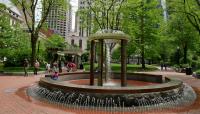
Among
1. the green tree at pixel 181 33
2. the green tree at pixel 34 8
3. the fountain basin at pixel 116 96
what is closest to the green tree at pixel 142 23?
the green tree at pixel 181 33

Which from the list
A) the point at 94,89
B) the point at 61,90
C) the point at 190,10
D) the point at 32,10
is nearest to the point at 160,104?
the point at 94,89

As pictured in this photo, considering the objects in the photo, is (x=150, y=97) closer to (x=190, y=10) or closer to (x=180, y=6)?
(x=190, y=10)

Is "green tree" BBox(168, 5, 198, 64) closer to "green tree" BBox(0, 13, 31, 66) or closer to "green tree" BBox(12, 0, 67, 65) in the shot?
"green tree" BBox(12, 0, 67, 65)

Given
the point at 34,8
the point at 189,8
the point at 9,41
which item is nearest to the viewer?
the point at 189,8

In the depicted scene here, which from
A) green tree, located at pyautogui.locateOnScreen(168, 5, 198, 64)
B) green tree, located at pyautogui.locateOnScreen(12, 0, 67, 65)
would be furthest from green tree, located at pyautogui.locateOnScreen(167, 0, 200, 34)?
green tree, located at pyautogui.locateOnScreen(12, 0, 67, 65)

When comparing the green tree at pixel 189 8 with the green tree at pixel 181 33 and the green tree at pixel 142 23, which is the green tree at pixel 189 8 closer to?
the green tree at pixel 142 23

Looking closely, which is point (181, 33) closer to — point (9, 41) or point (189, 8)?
point (189, 8)

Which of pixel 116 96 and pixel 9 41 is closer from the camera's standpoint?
pixel 116 96

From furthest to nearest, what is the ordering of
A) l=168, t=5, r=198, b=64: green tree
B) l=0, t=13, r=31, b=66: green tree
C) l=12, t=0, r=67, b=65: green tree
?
1. l=168, t=5, r=198, b=64: green tree
2. l=12, t=0, r=67, b=65: green tree
3. l=0, t=13, r=31, b=66: green tree

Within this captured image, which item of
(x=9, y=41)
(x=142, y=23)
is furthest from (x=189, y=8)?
(x=9, y=41)

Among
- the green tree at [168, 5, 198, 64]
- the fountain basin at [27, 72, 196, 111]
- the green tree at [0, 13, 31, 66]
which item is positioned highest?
the green tree at [168, 5, 198, 64]

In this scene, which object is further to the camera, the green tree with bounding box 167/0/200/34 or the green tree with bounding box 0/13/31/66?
the green tree with bounding box 0/13/31/66

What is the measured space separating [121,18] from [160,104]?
35804 mm

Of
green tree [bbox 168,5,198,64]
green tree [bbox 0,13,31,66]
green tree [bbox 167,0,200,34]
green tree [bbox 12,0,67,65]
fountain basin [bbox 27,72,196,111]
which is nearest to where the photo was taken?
fountain basin [bbox 27,72,196,111]
